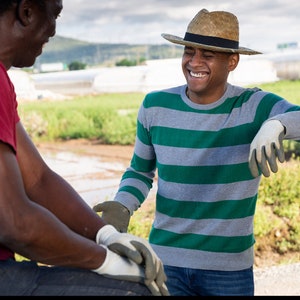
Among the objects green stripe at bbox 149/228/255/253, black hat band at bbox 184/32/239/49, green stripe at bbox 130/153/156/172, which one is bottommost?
green stripe at bbox 149/228/255/253

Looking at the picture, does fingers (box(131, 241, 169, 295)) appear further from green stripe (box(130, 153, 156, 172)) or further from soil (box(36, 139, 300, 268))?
soil (box(36, 139, 300, 268))

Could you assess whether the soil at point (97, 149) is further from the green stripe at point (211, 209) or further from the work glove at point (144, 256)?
the work glove at point (144, 256)

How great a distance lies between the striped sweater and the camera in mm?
2621

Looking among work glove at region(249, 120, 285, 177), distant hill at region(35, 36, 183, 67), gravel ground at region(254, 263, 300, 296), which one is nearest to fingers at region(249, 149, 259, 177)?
work glove at region(249, 120, 285, 177)

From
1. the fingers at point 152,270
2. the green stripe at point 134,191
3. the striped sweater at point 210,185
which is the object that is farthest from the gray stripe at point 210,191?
the fingers at point 152,270

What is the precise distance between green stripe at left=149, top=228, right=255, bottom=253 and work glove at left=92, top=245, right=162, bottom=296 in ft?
3.28

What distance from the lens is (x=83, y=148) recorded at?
581 inches

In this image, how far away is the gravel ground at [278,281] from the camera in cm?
463

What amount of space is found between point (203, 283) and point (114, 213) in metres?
0.44

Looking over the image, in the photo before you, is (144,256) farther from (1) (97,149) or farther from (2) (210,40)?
(1) (97,149)

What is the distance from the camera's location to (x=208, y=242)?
263cm

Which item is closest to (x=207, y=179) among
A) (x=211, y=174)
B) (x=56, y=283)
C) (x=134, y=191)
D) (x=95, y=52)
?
(x=211, y=174)

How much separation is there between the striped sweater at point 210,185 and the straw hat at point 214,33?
19 cm

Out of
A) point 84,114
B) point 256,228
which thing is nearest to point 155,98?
→ point 256,228
